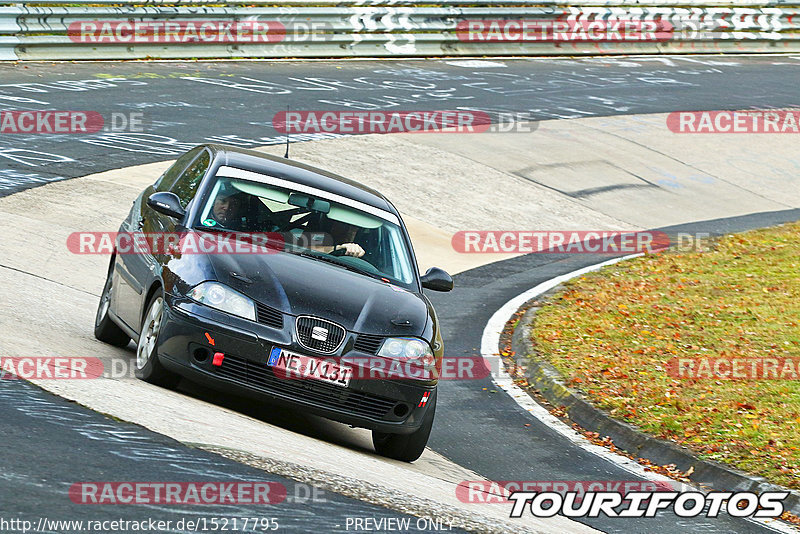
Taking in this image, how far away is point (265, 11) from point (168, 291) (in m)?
17.5

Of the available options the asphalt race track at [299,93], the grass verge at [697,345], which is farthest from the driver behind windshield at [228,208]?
the asphalt race track at [299,93]

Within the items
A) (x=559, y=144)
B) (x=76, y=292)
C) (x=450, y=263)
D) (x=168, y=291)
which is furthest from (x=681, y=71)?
(x=168, y=291)

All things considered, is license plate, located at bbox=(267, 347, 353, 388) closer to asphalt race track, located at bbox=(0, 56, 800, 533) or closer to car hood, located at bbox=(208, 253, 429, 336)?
car hood, located at bbox=(208, 253, 429, 336)

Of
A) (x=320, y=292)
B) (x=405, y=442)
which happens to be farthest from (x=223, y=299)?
(x=405, y=442)

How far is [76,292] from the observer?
36.1 feet

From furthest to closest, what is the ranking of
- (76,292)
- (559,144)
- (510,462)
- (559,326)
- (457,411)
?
(559,144) < (559,326) < (76,292) < (457,411) < (510,462)

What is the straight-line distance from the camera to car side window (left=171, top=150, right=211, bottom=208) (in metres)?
8.55

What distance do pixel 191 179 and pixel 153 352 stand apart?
68.2 inches

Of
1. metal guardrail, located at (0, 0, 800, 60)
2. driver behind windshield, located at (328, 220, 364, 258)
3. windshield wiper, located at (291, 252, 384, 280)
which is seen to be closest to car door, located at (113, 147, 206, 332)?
windshield wiper, located at (291, 252, 384, 280)

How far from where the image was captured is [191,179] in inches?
346

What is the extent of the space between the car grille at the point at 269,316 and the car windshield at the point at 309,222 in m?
0.90

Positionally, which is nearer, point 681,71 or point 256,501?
point 256,501

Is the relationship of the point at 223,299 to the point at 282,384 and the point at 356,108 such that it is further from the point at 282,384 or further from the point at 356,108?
the point at 356,108

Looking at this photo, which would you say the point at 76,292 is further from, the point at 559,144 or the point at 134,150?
the point at 559,144
